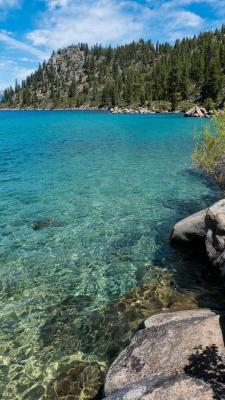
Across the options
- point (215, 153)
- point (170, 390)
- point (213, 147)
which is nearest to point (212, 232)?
point (170, 390)

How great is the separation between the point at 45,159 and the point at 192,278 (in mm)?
35072

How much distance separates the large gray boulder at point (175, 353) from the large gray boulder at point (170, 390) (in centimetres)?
90

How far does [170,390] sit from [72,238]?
1297 centimetres

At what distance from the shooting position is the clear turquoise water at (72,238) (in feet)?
36.1

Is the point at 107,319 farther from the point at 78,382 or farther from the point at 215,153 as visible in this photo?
the point at 215,153

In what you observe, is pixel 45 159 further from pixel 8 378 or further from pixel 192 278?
pixel 8 378

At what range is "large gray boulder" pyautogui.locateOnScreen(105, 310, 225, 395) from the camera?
8.16m

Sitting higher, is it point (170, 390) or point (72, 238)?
point (170, 390)

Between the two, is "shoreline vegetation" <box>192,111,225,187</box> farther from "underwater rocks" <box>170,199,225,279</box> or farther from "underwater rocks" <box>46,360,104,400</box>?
"underwater rocks" <box>46,360,104,400</box>

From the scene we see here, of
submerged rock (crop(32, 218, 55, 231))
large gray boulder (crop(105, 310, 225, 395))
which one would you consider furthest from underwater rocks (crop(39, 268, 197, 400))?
submerged rock (crop(32, 218, 55, 231))

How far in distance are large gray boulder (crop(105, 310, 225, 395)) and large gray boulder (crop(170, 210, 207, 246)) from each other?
23.0ft

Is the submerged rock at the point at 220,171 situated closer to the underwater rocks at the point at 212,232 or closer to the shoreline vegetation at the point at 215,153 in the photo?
the shoreline vegetation at the point at 215,153

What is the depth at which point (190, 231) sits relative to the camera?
16.9m

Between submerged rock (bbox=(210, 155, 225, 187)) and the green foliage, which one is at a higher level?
the green foliage
